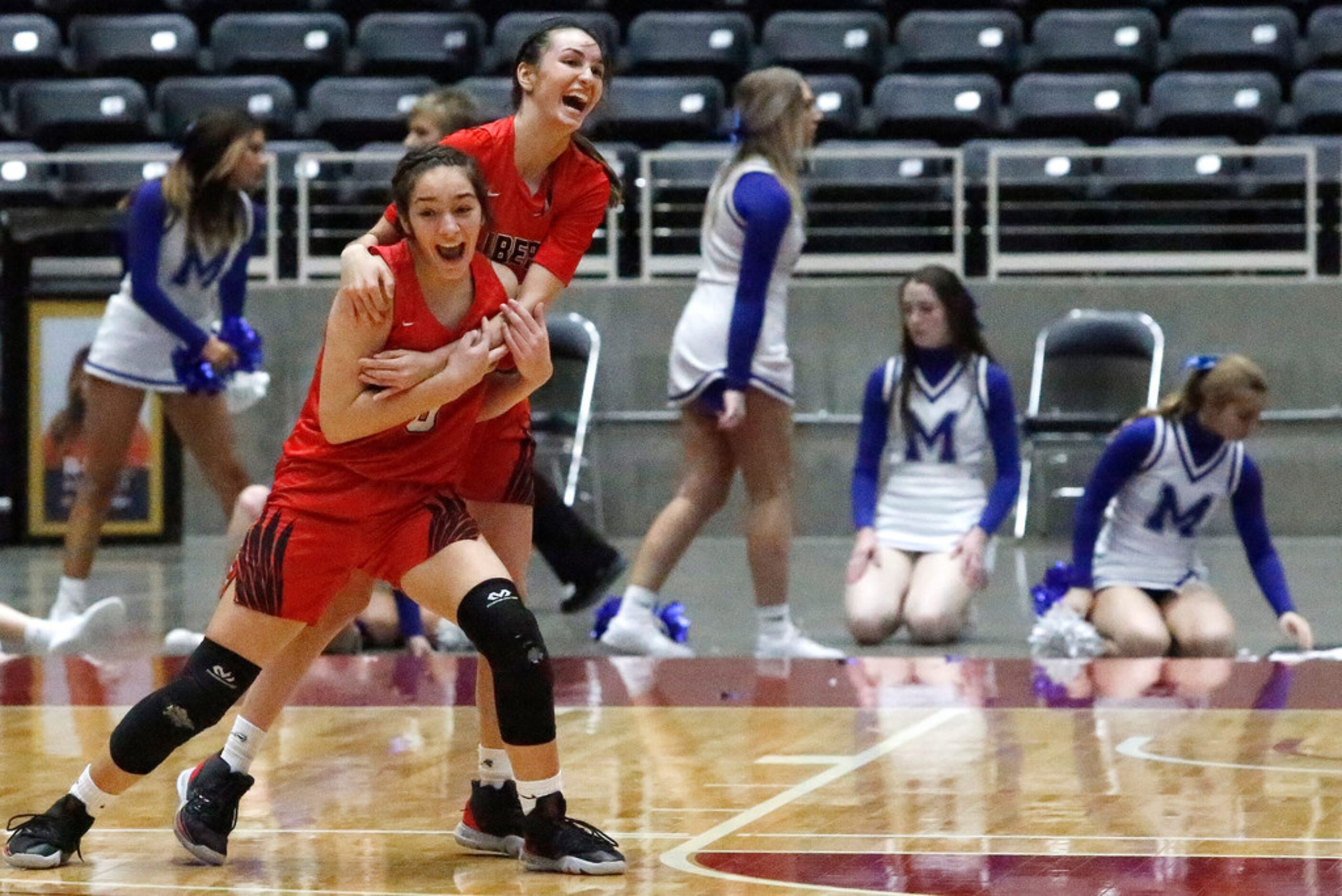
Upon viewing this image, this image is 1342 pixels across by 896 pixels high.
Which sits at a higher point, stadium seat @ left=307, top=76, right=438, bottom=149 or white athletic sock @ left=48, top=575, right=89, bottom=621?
stadium seat @ left=307, top=76, right=438, bottom=149

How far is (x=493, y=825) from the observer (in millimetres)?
3365

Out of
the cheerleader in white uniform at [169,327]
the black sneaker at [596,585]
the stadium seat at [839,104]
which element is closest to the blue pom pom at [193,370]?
the cheerleader in white uniform at [169,327]

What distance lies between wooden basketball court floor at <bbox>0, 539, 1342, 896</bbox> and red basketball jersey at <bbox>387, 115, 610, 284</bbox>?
3.21ft

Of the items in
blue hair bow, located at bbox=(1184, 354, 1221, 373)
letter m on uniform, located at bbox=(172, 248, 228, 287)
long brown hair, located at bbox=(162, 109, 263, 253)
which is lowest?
blue hair bow, located at bbox=(1184, 354, 1221, 373)

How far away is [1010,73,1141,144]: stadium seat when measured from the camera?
9.70 metres

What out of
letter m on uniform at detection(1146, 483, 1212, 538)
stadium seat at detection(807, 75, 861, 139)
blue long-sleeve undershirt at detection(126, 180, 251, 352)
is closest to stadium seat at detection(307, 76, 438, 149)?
stadium seat at detection(807, 75, 861, 139)

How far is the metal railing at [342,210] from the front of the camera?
920cm

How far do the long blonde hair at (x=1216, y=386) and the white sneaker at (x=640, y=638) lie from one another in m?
1.48

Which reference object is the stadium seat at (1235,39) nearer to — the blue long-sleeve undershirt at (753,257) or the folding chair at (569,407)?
the folding chair at (569,407)

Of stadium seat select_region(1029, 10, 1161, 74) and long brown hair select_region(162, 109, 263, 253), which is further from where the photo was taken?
stadium seat select_region(1029, 10, 1161, 74)

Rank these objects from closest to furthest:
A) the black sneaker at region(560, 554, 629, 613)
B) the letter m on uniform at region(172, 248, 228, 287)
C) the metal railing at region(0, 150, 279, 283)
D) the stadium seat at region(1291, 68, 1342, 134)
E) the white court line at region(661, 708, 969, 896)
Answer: the white court line at region(661, 708, 969, 896), the letter m on uniform at region(172, 248, 228, 287), the black sneaker at region(560, 554, 629, 613), the metal railing at region(0, 150, 279, 283), the stadium seat at region(1291, 68, 1342, 134)

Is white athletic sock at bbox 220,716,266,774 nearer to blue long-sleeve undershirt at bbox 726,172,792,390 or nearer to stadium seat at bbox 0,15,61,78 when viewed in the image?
blue long-sleeve undershirt at bbox 726,172,792,390

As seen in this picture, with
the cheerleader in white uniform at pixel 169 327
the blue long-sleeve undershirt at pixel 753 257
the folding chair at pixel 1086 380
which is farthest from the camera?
Answer: the folding chair at pixel 1086 380

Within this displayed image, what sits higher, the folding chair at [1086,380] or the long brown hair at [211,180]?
the long brown hair at [211,180]
